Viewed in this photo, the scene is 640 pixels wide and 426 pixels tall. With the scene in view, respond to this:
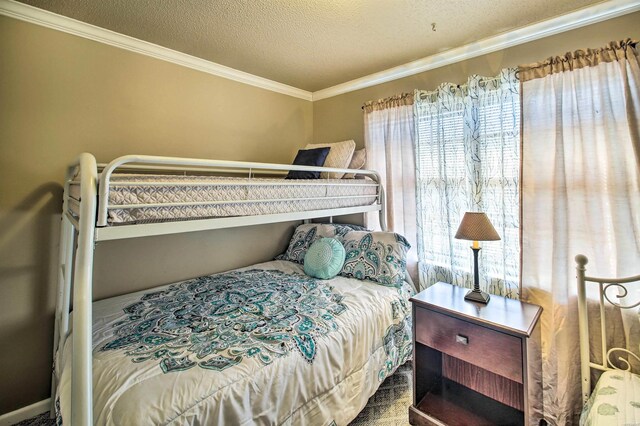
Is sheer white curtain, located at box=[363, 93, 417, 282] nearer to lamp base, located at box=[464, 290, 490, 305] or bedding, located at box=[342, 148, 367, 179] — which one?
bedding, located at box=[342, 148, 367, 179]

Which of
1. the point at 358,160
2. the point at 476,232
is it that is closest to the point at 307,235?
the point at 358,160

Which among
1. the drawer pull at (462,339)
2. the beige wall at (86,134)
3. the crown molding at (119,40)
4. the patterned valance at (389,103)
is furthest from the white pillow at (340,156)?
the drawer pull at (462,339)

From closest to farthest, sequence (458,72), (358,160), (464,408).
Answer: (464,408)
(458,72)
(358,160)

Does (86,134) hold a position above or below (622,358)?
above

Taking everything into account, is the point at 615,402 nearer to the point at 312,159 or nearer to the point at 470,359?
the point at 470,359

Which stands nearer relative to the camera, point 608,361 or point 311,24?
point 608,361

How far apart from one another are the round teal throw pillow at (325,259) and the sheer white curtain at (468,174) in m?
0.67

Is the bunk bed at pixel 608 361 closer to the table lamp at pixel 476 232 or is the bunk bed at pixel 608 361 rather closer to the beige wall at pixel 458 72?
the table lamp at pixel 476 232

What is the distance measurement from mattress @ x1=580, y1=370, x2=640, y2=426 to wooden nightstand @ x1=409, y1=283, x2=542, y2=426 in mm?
252

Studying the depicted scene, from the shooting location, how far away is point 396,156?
2.44 meters

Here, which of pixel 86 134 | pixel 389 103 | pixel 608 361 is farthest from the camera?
pixel 389 103

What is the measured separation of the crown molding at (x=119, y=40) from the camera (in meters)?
1.63

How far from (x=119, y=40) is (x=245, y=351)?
220 cm

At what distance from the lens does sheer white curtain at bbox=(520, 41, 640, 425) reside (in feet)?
4.83
